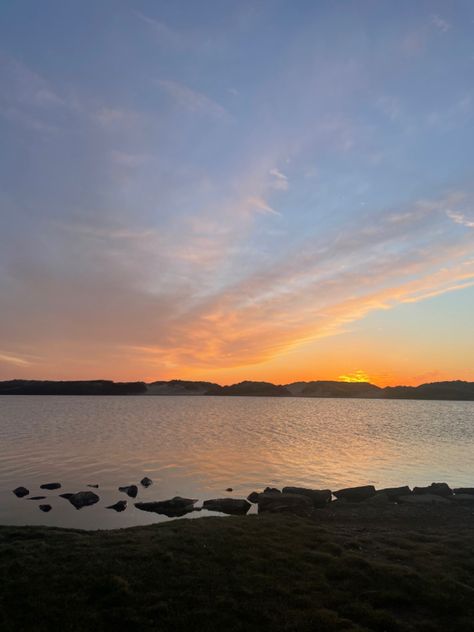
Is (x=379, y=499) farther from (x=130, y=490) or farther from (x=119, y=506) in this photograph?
(x=130, y=490)

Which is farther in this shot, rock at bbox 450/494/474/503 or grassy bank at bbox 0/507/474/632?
rock at bbox 450/494/474/503

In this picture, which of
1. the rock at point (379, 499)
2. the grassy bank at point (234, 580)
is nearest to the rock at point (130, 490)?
the grassy bank at point (234, 580)

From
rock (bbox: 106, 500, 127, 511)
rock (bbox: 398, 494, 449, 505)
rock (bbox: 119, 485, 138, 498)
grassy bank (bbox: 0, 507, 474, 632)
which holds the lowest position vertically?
rock (bbox: 106, 500, 127, 511)

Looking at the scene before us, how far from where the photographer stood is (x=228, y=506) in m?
36.9

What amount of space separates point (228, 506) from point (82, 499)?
12.5 metres

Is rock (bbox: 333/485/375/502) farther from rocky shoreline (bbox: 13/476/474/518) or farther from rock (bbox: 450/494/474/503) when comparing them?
rock (bbox: 450/494/474/503)

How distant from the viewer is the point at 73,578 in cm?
1728

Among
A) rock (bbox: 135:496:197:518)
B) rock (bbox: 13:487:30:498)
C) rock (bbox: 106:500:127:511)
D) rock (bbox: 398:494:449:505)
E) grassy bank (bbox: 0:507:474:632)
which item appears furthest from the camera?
rock (bbox: 13:487:30:498)

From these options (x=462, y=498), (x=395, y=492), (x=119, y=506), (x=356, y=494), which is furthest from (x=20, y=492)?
(x=462, y=498)

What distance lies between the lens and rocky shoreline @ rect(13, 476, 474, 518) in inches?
1419

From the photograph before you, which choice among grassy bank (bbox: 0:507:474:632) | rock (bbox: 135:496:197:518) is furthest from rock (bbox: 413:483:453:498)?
rock (bbox: 135:496:197:518)

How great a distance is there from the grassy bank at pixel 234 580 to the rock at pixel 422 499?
1095cm

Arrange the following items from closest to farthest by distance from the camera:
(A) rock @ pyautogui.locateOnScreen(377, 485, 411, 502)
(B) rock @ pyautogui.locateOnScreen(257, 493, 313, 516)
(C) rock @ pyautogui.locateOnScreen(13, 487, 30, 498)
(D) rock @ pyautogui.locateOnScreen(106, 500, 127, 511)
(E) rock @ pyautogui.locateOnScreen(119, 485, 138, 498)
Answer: (B) rock @ pyautogui.locateOnScreen(257, 493, 313, 516) → (D) rock @ pyautogui.locateOnScreen(106, 500, 127, 511) → (A) rock @ pyautogui.locateOnScreen(377, 485, 411, 502) → (C) rock @ pyautogui.locateOnScreen(13, 487, 30, 498) → (E) rock @ pyautogui.locateOnScreen(119, 485, 138, 498)

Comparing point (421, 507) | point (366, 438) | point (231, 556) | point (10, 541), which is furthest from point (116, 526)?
point (366, 438)
